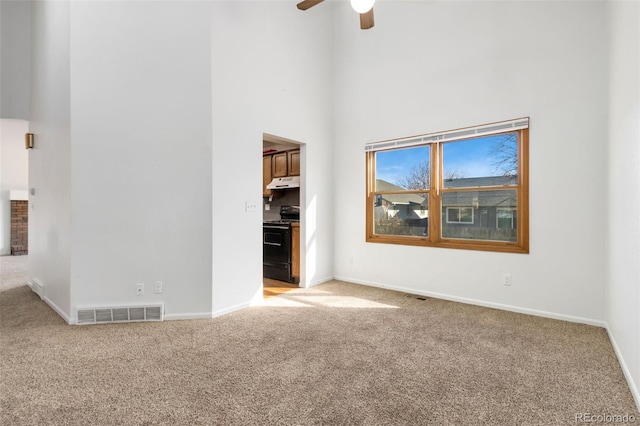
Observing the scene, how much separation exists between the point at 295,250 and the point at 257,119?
6.69 feet

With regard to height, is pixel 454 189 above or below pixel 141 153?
below

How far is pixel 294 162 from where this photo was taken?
5484 mm

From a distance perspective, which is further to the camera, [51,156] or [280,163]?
[280,163]

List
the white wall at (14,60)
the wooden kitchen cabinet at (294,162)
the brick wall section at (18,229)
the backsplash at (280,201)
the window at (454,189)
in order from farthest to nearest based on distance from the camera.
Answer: the brick wall section at (18,229)
the backsplash at (280,201)
the wooden kitchen cabinet at (294,162)
the white wall at (14,60)
the window at (454,189)

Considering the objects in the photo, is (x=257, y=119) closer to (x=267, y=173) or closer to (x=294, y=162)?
(x=294, y=162)

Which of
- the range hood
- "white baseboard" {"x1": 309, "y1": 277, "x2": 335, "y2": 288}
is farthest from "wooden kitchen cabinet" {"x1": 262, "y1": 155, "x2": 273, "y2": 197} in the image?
"white baseboard" {"x1": 309, "y1": 277, "x2": 335, "y2": 288}

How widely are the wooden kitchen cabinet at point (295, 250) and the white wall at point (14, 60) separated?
3.98 m

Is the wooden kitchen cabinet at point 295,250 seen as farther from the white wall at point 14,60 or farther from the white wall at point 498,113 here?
the white wall at point 14,60

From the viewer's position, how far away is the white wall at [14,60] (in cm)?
417

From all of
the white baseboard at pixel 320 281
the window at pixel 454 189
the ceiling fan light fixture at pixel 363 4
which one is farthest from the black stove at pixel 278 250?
the ceiling fan light fixture at pixel 363 4

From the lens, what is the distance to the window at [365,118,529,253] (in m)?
3.53

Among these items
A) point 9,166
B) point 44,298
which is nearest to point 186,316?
point 44,298

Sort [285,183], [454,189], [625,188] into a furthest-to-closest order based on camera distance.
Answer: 1. [285,183]
2. [454,189]
3. [625,188]

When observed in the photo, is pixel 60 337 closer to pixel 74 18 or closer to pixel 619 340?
pixel 74 18
